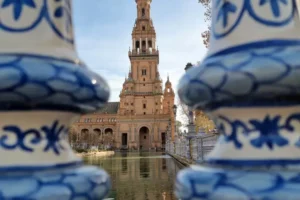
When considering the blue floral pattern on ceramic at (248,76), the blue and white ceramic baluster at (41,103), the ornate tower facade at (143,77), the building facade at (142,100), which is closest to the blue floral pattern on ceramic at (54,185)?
the blue and white ceramic baluster at (41,103)

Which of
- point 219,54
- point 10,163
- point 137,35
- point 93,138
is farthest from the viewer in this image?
point 137,35

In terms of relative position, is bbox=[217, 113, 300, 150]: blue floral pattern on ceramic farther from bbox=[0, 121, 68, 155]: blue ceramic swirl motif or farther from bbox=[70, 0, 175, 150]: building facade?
bbox=[70, 0, 175, 150]: building facade

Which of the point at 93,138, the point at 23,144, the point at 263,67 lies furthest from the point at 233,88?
the point at 93,138

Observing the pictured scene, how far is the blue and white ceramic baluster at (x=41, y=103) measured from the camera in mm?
859

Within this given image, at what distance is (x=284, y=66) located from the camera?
2.76 feet

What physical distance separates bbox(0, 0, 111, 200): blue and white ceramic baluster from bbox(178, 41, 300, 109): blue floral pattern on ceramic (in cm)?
32

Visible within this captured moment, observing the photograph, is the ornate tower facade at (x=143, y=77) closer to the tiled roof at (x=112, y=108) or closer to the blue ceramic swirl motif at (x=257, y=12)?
the tiled roof at (x=112, y=108)

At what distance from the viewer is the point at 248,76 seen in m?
0.86

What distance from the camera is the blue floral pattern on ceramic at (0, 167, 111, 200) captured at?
0.82 meters

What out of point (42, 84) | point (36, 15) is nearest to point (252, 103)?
point (42, 84)

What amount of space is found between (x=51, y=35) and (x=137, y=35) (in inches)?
2314

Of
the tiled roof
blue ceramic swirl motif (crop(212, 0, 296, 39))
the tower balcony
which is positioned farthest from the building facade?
blue ceramic swirl motif (crop(212, 0, 296, 39))

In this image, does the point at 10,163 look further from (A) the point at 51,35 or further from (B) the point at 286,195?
(B) the point at 286,195

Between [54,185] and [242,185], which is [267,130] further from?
[54,185]
